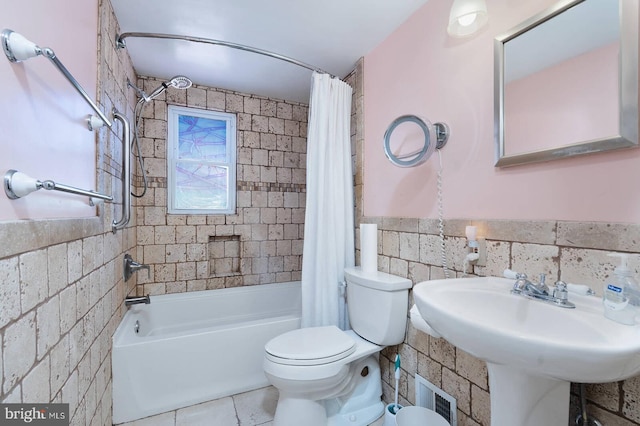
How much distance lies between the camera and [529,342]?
0.63 meters

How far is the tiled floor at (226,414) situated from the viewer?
1.69 m

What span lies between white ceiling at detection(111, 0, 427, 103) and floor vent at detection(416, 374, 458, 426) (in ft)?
7.07

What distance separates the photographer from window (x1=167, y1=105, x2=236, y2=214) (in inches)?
104

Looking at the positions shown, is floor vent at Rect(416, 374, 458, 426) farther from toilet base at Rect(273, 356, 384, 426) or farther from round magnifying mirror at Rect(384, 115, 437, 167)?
round magnifying mirror at Rect(384, 115, 437, 167)

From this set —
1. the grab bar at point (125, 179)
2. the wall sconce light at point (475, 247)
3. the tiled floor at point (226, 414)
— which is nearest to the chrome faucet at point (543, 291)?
the wall sconce light at point (475, 247)

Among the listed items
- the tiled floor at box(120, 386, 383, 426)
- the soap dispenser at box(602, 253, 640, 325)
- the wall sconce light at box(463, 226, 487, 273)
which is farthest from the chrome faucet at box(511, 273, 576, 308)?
the tiled floor at box(120, 386, 383, 426)

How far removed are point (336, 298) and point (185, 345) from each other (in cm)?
105

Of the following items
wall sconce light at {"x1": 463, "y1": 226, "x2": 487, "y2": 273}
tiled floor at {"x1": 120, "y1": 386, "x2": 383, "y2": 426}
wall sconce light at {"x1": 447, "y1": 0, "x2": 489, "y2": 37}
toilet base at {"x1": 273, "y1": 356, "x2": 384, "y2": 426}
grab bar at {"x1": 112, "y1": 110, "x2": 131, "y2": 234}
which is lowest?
tiled floor at {"x1": 120, "y1": 386, "x2": 383, "y2": 426}

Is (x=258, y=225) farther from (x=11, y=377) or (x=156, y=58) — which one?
(x=11, y=377)

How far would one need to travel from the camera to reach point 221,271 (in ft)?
9.29

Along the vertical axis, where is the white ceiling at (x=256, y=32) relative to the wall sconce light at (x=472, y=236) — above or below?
above

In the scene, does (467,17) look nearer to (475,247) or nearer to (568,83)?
(568,83)

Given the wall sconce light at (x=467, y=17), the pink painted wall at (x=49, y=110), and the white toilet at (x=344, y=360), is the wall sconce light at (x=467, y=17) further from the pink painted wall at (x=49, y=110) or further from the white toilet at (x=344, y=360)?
the pink painted wall at (x=49, y=110)

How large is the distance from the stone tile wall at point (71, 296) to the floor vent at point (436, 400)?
1.63 metres
